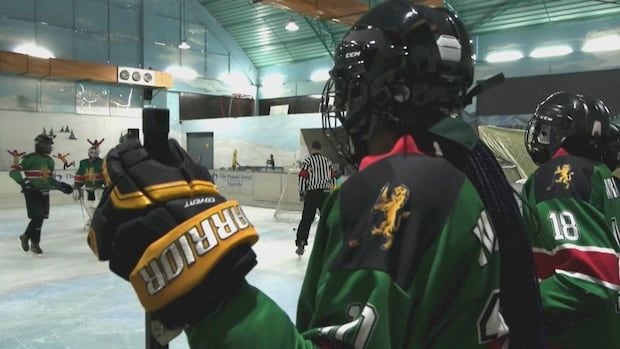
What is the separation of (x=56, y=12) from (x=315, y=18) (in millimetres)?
9080

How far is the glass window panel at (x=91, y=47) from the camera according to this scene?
17641mm

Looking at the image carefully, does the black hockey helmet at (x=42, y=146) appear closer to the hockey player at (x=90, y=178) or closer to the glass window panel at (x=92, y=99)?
the hockey player at (x=90, y=178)

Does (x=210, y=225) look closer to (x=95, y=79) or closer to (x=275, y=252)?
(x=275, y=252)

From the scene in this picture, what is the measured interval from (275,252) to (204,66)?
14686 millimetres

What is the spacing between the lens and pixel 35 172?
759 cm

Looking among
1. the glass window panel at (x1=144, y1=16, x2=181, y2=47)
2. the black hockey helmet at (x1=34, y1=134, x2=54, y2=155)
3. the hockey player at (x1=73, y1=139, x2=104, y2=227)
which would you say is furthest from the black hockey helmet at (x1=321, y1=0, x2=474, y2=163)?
the glass window panel at (x1=144, y1=16, x2=181, y2=47)

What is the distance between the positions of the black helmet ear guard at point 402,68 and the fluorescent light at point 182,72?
19591 mm

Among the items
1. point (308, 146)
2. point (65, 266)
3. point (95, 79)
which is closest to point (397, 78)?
point (65, 266)

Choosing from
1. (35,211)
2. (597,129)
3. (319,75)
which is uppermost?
(319,75)

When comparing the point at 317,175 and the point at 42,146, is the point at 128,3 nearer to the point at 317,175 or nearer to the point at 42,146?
the point at 42,146

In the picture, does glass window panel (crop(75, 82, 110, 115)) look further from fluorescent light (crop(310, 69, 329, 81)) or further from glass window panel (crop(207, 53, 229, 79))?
fluorescent light (crop(310, 69, 329, 81))

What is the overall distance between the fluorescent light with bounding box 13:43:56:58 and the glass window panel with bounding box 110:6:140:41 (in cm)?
231

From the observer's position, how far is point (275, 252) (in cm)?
759

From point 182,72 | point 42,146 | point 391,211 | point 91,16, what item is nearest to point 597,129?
point 391,211
